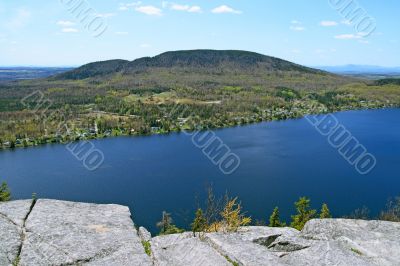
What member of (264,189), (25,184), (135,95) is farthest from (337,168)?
(135,95)

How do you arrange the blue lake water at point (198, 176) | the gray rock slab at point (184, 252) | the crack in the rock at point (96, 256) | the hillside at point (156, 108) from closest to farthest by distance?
the crack in the rock at point (96, 256), the gray rock slab at point (184, 252), the blue lake water at point (198, 176), the hillside at point (156, 108)

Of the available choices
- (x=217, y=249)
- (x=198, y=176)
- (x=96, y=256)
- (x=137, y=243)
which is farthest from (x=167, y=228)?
(x=96, y=256)

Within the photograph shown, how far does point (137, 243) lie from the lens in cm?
729

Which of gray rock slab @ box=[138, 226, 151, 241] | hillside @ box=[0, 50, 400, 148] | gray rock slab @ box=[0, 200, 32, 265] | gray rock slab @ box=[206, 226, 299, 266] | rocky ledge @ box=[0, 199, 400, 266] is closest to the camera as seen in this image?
gray rock slab @ box=[0, 200, 32, 265]

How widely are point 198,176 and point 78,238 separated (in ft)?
190

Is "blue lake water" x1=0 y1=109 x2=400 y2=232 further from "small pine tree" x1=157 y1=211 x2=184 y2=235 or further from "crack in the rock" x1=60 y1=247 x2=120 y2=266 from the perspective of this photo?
"crack in the rock" x1=60 y1=247 x2=120 y2=266

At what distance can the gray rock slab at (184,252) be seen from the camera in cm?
703

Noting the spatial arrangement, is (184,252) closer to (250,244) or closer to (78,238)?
(250,244)

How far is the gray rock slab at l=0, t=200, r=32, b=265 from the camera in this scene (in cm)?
636

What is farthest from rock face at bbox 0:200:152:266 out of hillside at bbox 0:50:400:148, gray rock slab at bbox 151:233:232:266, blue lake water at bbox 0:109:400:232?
hillside at bbox 0:50:400:148

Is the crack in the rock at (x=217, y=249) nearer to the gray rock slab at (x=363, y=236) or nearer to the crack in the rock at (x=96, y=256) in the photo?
the crack in the rock at (x=96, y=256)

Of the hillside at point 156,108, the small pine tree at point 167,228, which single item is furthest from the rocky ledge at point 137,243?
the hillside at point 156,108

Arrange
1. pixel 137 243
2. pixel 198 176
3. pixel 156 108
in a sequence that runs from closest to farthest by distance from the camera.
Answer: pixel 137 243 < pixel 198 176 < pixel 156 108

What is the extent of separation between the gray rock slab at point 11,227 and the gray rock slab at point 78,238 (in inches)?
5.1
